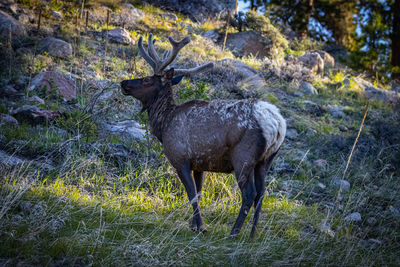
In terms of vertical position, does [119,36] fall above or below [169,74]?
below

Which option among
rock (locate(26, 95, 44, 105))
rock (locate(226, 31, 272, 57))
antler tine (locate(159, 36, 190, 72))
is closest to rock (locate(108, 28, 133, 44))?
rock (locate(226, 31, 272, 57))

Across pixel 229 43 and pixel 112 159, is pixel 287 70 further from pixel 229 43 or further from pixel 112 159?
pixel 112 159

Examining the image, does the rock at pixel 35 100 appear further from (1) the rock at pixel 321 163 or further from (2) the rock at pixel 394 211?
(2) the rock at pixel 394 211

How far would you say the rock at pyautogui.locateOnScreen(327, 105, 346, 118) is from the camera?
10728mm

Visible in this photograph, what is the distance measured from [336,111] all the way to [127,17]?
10.3 metres

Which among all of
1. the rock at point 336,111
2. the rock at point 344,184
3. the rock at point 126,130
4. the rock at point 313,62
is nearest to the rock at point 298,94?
the rock at point 336,111

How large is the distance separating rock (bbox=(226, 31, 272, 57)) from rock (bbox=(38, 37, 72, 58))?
297 inches

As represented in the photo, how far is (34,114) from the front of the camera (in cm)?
723

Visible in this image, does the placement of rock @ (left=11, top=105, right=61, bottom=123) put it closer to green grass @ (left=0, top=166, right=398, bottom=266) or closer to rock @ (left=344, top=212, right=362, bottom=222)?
green grass @ (left=0, top=166, right=398, bottom=266)

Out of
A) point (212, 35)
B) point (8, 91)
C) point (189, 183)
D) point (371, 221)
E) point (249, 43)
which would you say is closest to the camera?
point (189, 183)

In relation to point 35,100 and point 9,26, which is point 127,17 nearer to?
point 9,26

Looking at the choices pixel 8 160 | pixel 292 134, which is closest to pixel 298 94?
pixel 292 134

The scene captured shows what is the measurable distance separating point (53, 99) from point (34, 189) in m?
4.48

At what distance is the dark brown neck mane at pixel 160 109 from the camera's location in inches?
207
